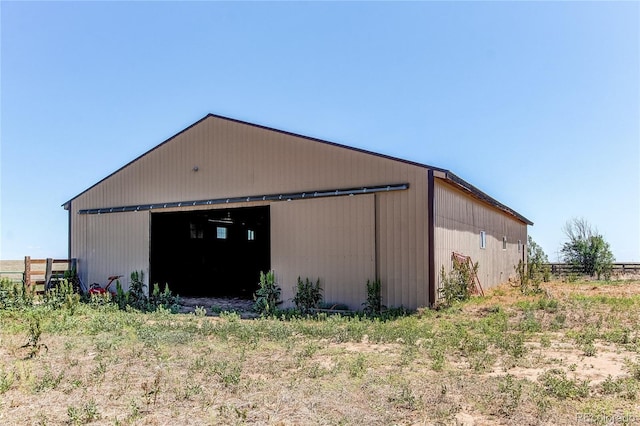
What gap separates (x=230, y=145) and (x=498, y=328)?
899 cm

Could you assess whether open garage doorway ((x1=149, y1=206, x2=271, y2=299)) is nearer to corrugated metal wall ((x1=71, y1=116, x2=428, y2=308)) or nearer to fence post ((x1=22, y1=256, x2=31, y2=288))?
corrugated metal wall ((x1=71, y1=116, x2=428, y2=308))

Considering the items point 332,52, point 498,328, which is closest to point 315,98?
point 332,52

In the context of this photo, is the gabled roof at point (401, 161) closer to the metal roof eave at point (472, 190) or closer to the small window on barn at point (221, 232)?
the metal roof eave at point (472, 190)

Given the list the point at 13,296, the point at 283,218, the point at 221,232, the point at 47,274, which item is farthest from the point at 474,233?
the point at 47,274

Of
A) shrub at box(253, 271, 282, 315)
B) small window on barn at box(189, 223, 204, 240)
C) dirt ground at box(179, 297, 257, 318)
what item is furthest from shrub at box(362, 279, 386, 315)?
small window on barn at box(189, 223, 204, 240)

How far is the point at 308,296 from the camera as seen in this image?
11508 millimetres

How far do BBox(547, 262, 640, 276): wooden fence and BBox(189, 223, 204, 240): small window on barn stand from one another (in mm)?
19488

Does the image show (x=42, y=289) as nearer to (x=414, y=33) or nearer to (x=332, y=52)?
(x=332, y=52)

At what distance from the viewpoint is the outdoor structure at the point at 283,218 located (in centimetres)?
1069

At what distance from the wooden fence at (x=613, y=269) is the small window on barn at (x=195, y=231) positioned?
63.9 ft

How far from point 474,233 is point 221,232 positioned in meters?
10.4

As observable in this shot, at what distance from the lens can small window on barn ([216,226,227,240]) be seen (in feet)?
62.6

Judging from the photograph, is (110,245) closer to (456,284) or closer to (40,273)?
(40,273)

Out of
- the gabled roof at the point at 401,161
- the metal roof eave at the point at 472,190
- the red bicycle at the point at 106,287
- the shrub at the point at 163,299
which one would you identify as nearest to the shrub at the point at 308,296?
the gabled roof at the point at 401,161
